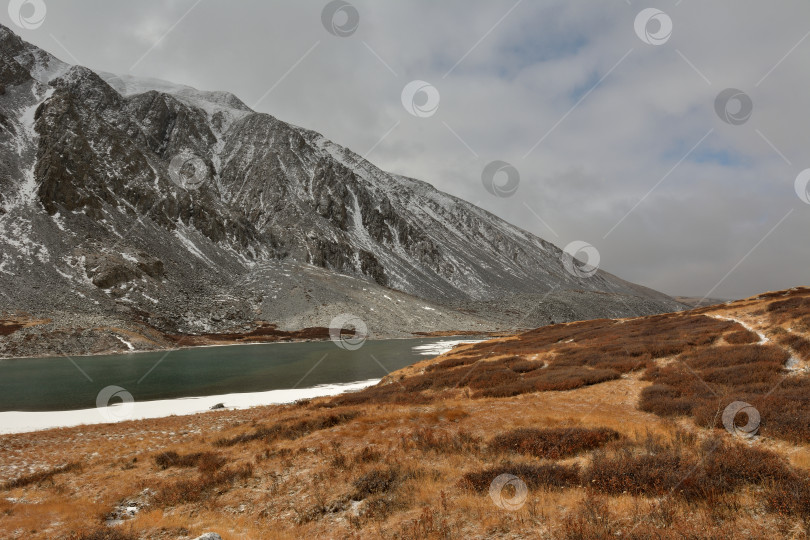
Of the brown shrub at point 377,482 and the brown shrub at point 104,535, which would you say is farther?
the brown shrub at point 377,482

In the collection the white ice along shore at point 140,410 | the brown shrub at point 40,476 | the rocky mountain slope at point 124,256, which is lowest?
the brown shrub at point 40,476

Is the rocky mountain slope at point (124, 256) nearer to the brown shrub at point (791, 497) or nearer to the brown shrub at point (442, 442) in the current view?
the brown shrub at point (442, 442)

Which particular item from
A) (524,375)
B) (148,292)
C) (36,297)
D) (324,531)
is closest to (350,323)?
(148,292)

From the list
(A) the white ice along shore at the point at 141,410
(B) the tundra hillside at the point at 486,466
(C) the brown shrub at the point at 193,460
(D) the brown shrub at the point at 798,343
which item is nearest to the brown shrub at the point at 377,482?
(B) the tundra hillside at the point at 486,466

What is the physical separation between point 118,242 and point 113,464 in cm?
13443

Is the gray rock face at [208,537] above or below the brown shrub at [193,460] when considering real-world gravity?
below

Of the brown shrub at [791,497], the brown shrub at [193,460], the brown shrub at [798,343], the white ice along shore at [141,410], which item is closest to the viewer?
the brown shrub at [791,497]

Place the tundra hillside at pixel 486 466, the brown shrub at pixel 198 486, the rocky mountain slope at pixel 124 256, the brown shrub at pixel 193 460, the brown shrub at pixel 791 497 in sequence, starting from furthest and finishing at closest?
1. the rocky mountain slope at pixel 124 256
2. the brown shrub at pixel 193 460
3. the brown shrub at pixel 198 486
4. the tundra hillside at pixel 486 466
5. the brown shrub at pixel 791 497

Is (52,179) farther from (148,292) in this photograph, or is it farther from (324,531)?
(324,531)

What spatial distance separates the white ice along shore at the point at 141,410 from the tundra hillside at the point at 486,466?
5612 millimetres

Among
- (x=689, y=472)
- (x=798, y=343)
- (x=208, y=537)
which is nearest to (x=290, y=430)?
(x=208, y=537)

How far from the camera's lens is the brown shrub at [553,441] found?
Answer: 1262cm

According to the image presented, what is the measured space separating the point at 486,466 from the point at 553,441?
2.59 metres

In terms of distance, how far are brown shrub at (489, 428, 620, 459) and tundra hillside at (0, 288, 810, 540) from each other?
7cm
